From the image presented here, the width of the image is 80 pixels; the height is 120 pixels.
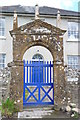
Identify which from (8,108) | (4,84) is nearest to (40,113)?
(8,108)

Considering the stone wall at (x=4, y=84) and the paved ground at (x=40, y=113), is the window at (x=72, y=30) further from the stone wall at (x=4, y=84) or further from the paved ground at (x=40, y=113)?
the paved ground at (x=40, y=113)

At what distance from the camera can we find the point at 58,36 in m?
7.31

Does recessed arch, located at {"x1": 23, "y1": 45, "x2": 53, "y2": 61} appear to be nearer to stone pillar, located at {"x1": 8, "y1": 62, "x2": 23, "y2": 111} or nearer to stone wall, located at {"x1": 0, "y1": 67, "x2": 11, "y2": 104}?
stone wall, located at {"x1": 0, "y1": 67, "x2": 11, "y2": 104}

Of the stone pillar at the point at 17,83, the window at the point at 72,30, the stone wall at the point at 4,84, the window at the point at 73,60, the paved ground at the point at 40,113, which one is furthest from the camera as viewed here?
the window at the point at 72,30

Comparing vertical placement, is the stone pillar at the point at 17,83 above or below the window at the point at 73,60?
below

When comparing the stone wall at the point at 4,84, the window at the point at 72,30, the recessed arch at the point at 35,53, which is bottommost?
the stone wall at the point at 4,84

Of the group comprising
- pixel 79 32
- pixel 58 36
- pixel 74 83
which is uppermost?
pixel 79 32

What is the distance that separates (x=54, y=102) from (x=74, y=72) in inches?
93.9

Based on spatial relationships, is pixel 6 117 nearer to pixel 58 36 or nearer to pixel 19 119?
pixel 19 119

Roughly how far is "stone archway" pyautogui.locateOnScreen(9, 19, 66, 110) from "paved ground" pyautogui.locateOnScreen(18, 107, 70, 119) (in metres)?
0.41

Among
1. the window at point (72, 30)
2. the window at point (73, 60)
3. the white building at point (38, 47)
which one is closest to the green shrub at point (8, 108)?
the white building at point (38, 47)

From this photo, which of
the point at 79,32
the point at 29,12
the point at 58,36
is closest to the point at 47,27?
the point at 58,36

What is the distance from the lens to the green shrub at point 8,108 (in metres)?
6.14

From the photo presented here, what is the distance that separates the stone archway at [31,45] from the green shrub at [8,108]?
24 cm
